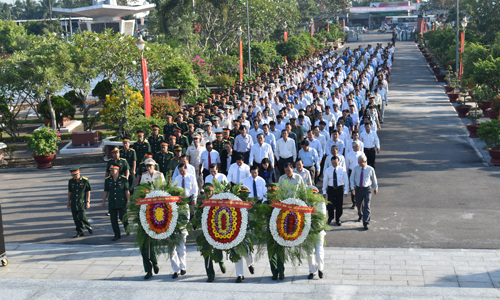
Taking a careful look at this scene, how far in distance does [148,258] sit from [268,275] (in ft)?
6.44

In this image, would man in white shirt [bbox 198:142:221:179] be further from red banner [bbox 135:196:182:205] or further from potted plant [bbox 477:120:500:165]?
potted plant [bbox 477:120:500:165]

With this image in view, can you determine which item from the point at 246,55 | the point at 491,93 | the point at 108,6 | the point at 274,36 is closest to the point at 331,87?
the point at 491,93

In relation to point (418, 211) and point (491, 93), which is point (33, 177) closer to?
point (418, 211)

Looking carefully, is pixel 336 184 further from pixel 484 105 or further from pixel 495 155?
pixel 484 105

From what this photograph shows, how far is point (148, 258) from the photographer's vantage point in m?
8.90

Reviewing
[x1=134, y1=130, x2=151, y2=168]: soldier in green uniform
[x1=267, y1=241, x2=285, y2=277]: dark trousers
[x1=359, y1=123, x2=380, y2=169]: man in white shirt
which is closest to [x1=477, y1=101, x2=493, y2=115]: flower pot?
[x1=359, y1=123, x2=380, y2=169]: man in white shirt

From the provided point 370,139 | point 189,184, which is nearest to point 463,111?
point 370,139

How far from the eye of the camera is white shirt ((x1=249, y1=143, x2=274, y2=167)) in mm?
13023

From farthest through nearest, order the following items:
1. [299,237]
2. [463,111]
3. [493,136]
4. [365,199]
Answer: [463,111]
[493,136]
[365,199]
[299,237]

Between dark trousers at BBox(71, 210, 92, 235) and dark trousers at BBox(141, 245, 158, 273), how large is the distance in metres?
2.92

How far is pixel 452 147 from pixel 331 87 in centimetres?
697

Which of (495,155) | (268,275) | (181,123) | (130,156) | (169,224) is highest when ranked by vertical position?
(181,123)

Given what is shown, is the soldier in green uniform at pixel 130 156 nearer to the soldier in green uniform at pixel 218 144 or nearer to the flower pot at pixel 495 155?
the soldier in green uniform at pixel 218 144

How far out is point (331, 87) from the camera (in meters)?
23.5
